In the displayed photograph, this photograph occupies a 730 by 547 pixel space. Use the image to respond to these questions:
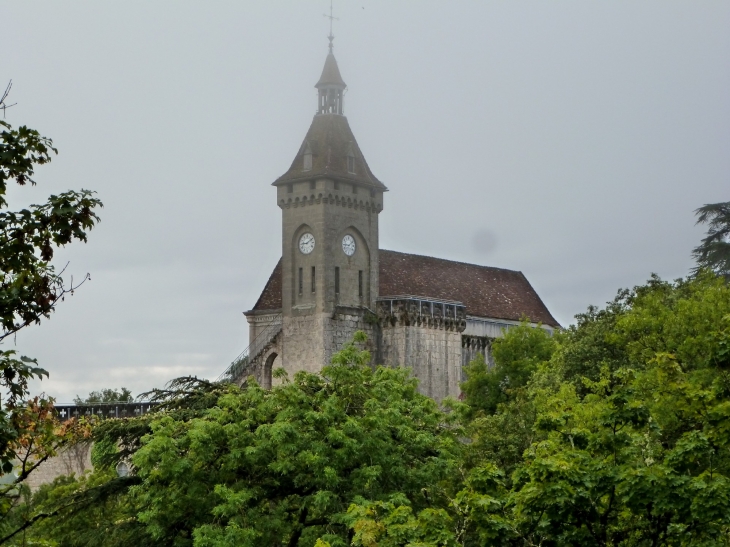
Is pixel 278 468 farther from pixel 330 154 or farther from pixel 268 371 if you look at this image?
pixel 330 154

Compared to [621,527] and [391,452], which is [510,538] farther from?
[391,452]

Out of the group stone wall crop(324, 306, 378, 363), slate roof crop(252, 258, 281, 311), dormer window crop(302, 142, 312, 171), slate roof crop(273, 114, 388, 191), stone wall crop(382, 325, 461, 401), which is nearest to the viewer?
stone wall crop(324, 306, 378, 363)

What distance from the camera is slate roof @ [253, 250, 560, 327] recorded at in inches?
2803

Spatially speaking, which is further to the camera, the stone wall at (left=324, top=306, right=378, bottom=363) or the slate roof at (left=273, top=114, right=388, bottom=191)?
the slate roof at (left=273, top=114, right=388, bottom=191)

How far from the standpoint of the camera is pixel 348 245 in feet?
221

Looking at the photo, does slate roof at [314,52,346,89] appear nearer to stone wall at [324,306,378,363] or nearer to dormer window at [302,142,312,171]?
dormer window at [302,142,312,171]

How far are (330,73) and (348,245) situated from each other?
9.12 metres

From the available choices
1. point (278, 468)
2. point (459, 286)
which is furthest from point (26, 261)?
point (459, 286)

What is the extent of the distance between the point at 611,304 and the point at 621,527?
93.2 feet

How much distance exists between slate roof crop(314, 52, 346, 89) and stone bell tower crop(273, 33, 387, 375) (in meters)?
0.05

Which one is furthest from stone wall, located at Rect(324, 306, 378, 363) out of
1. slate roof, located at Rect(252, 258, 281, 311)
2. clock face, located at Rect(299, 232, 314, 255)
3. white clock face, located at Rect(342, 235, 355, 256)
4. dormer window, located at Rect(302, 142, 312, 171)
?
dormer window, located at Rect(302, 142, 312, 171)

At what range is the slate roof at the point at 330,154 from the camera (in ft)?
217

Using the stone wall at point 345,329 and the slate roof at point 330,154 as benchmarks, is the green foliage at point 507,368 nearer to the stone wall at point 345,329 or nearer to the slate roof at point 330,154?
the stone wall at point 345,329

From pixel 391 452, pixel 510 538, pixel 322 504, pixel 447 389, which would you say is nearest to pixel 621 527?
pixel 510 538
